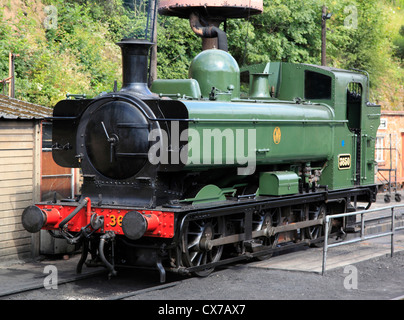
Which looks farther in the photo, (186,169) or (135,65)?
(135,65)

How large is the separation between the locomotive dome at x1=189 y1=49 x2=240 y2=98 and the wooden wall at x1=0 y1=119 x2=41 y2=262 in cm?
273

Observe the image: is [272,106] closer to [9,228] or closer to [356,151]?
[356,151]

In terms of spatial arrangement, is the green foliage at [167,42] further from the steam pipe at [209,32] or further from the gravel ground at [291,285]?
the gravel ground at [291,285]

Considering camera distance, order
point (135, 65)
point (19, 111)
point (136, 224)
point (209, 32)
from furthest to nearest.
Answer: point (209, 32)
point (19, 111)
point (135, 65)
point (136, 224)

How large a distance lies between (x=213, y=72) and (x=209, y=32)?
258 cm

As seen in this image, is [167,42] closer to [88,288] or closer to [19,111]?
[19,111]

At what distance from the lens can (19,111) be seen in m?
10.3

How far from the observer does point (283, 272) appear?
30.9ft

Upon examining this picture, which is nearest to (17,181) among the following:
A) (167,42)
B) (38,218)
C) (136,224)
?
(38,218)

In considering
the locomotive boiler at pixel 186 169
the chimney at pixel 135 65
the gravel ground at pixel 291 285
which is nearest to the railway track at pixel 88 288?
the locomotive boiler at pixel 186 169

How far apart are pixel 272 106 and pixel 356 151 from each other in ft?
10.5

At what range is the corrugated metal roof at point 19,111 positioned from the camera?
9781mm

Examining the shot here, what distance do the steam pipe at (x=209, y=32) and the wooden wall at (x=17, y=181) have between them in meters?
3.54
